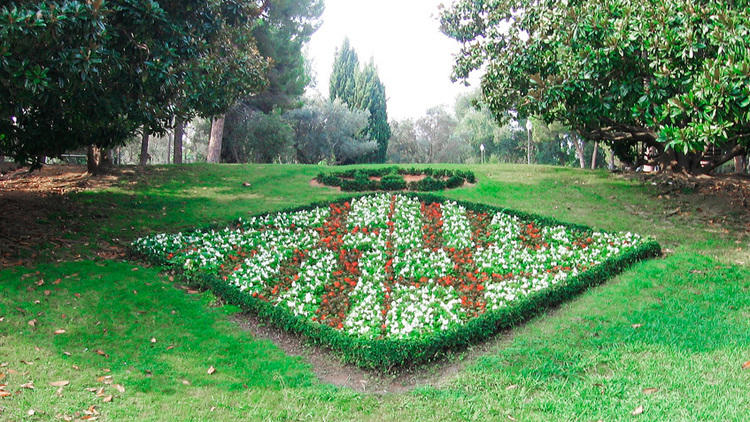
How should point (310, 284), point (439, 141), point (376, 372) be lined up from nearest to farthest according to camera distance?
point (376, 372)
point (310, 284)
point (439, 141)

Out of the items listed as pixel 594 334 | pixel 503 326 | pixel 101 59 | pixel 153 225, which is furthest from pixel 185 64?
pixel 594 334

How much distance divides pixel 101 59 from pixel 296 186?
23.0ft

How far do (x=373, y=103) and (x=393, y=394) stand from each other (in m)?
31.0

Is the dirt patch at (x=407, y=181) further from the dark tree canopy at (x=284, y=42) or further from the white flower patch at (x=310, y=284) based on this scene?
the dark tree canopy at (x=284, y=42)

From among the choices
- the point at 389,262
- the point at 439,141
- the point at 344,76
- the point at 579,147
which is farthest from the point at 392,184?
the point at 439,141

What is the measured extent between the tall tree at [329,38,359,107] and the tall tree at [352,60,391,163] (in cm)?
33

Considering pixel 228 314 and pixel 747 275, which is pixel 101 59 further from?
pixel 747 275

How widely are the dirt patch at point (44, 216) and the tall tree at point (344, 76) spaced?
22.7 m

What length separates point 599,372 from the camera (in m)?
5.10

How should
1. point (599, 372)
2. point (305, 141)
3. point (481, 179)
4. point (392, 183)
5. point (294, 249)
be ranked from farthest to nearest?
point (305, 141)
point (481, 179)
point (392, 183)
point (294, 249)
point (599, 372)

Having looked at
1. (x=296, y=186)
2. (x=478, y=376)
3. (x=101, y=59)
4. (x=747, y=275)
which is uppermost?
(x=101, y=59)

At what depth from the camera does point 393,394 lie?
500 cm

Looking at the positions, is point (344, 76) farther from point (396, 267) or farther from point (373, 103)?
point (396, 267)

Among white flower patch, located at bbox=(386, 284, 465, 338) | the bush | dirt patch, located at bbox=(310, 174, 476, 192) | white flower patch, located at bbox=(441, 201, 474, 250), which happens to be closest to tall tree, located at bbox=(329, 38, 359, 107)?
dirt patch, located at bbox=(310, 174, 476, 192)
